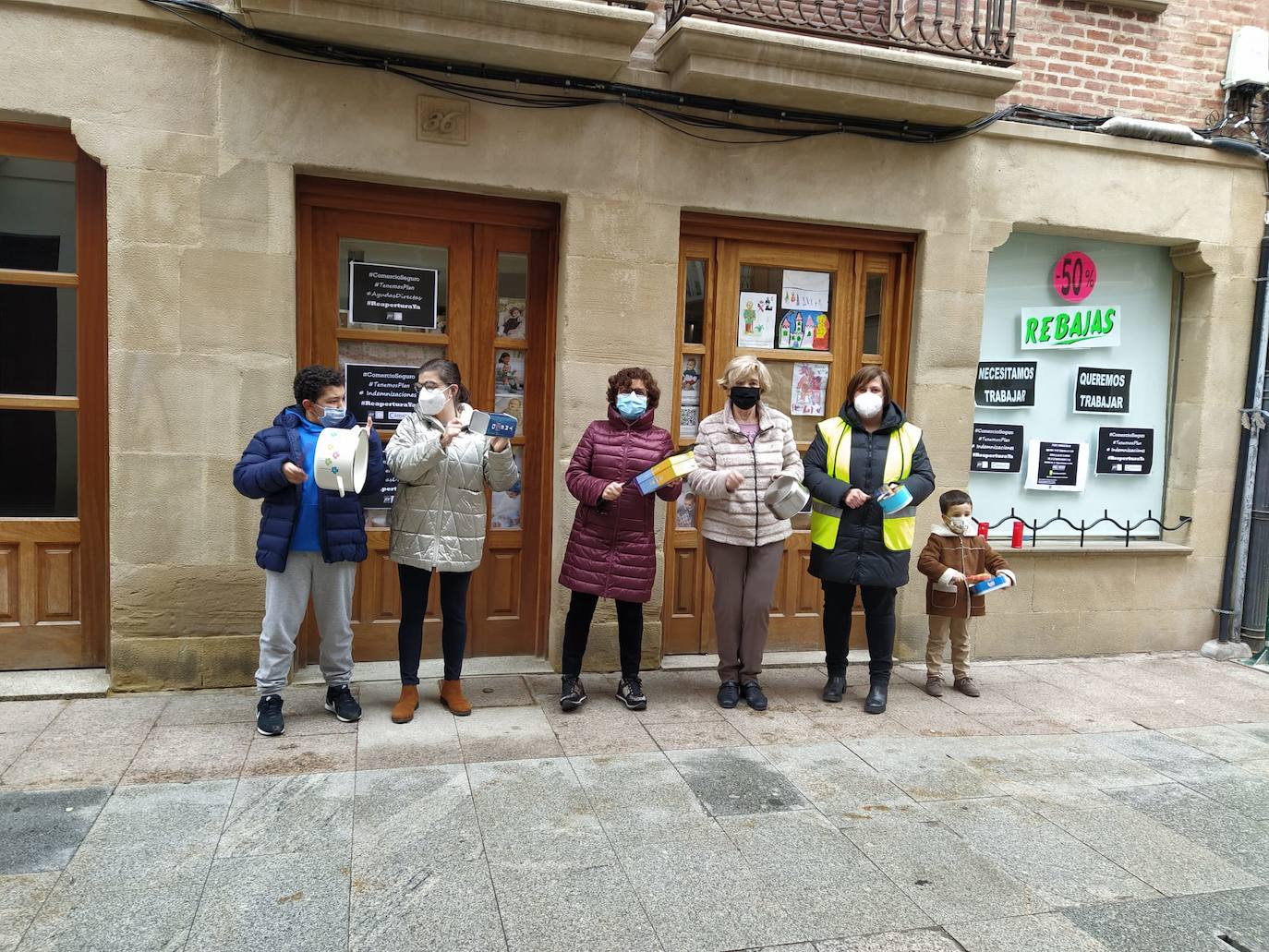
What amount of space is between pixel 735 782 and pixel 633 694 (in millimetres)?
1059

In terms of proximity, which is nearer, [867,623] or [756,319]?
[867,623]

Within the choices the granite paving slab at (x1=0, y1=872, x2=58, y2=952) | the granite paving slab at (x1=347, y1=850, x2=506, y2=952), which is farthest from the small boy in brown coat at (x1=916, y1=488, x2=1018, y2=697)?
the granite paving slab at (x1=0, y1=872, x2=58, y2=952)

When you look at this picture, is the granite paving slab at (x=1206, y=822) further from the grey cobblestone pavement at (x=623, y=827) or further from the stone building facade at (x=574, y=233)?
the stone building facade at (x=574, y=233)

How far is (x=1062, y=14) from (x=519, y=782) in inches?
247

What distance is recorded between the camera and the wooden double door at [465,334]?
535 centimetres

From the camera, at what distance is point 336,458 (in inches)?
162

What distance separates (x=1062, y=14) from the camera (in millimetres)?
6367

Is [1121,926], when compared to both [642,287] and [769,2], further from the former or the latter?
[769,2]

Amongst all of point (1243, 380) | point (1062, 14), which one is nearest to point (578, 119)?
point (1062, 14)

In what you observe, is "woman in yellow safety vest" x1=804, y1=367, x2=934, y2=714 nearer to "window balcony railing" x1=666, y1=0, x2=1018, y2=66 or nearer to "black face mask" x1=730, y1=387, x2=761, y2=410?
"black face mask" x1=730, y1=387, x2=761, y2=410

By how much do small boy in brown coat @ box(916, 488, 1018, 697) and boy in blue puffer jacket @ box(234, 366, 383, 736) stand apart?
3343 mm

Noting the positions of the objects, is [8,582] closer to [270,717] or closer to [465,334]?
[270,717]

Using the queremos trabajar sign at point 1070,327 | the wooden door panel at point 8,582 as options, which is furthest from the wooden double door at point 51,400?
the queremos trabajar sign at point 1070,327

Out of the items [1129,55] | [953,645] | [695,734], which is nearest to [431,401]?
[695,734]
